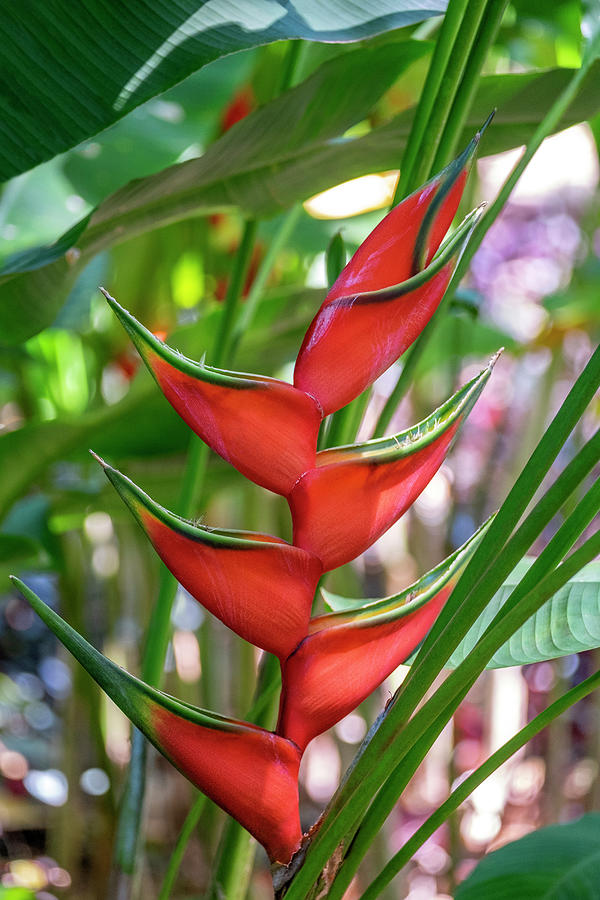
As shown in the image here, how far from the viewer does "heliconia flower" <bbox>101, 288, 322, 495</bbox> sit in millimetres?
232

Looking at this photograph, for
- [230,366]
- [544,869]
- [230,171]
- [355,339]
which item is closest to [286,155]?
[230,171]

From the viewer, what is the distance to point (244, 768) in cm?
26

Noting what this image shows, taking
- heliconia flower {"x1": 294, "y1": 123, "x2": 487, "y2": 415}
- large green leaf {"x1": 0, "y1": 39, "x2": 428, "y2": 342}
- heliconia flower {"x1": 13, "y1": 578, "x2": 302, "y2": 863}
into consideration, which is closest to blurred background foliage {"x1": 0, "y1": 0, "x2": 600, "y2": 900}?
large green leaf {"x1": 0, "y1": 39, "x2": 428, "y2": 342}

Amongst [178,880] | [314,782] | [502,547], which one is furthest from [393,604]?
[314,782]

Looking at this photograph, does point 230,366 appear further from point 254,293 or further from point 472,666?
point 472,666

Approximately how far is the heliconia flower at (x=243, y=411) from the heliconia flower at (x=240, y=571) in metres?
0.02

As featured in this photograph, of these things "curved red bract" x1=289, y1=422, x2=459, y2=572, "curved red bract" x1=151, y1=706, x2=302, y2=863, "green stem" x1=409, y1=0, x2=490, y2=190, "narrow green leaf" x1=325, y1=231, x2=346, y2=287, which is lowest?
"curved red bract" x1=151, y1=706, x2=302, y2=863

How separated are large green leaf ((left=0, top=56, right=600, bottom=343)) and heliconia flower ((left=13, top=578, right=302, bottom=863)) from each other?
0.26 metres

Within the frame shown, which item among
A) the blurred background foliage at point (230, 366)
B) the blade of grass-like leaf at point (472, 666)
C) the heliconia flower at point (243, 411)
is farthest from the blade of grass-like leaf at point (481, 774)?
the blurred background foliage at point (230, 366)

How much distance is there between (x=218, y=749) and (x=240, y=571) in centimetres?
6

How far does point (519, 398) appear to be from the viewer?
1.73 meters

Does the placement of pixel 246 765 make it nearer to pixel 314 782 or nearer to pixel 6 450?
pixel 6 450

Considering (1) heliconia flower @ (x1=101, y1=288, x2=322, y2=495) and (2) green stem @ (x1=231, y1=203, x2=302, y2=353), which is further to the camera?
(2) green stem @ (x1=231, y1=203, x2=302, y2=353)

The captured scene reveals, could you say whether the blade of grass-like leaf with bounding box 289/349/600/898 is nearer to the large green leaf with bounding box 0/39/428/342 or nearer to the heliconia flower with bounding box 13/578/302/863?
the heliconia flower with bounding box 13/578/302/863
